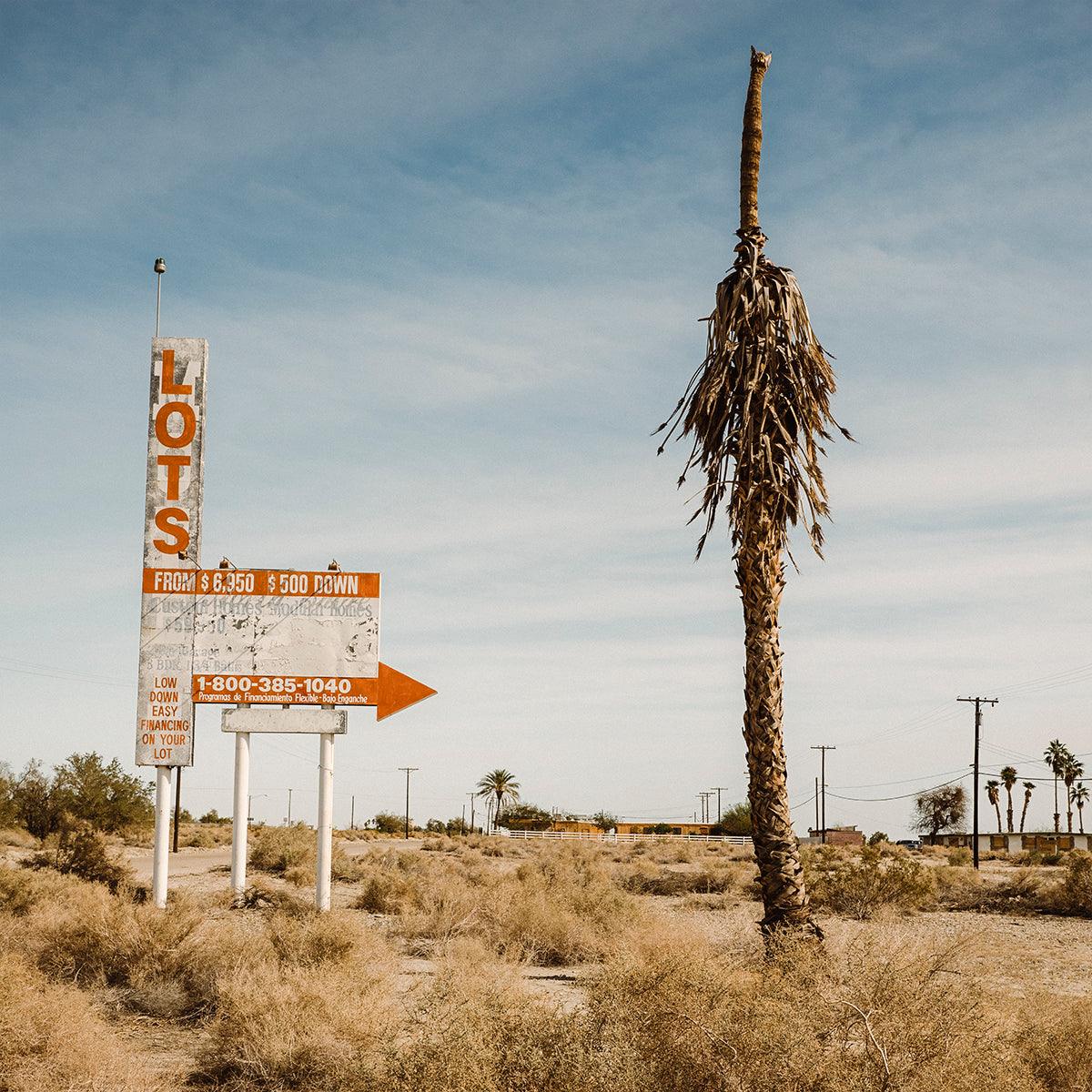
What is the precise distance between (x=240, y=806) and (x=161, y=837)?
50.4 inches

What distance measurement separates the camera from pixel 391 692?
17672 millimetres

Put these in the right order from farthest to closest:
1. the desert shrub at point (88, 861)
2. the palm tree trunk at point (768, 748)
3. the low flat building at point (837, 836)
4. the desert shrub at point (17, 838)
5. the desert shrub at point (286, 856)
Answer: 1. the low flat building at point (837, 836)
2. the desert shrub at point (17, 838)
3. the desert shrub at point (286, 856)
4. the desert shrub at point (88, 861)
5. the palm tree trunk at point (768, 748)

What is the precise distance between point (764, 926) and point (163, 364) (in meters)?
12.3

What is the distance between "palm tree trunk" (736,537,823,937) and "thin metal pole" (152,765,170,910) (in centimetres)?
883

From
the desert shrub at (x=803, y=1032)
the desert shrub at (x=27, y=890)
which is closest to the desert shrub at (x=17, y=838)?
the desert shrub at (x=27, y=890)

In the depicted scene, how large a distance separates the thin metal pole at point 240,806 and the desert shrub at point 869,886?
1363cm

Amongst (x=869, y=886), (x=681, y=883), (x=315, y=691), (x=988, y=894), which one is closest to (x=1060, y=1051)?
(x=315, y=691)

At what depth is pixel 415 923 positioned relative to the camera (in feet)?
59.5

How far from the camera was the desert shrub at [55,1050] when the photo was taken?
8305 millimetres

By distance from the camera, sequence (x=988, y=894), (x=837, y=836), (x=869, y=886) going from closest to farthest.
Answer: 1. (x=869, y=886)
2. (x=988, y=894)
3. (x=837, y=836)

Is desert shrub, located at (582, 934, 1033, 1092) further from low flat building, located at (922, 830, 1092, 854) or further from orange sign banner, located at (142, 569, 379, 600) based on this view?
low flat building, located at (922, 830, 1092, 854)

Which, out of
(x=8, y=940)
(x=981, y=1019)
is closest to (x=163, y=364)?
(x=8, y=940)

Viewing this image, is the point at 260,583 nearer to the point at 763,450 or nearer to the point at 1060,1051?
the point at 763,450

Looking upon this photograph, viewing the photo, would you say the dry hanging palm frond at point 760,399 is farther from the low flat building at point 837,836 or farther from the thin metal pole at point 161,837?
the low flat building at point 837,836
